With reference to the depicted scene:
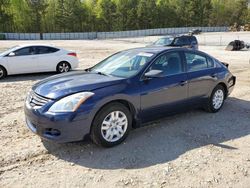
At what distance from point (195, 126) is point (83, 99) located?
2433mm

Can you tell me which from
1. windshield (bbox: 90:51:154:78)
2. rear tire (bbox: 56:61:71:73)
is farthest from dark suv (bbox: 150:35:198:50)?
windshield (bbox: 90:51:154:78)

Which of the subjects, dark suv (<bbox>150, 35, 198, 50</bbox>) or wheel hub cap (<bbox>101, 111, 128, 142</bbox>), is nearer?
wheel hub cap (<bbox>101, 111, 128, 142</bbox>)

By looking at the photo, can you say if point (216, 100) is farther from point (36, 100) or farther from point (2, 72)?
point (2, 72)

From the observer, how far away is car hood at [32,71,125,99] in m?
4.26

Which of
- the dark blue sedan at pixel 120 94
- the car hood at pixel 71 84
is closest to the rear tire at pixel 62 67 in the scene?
the dark blue sedan at pixel 120 94

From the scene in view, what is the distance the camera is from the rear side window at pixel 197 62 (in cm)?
566

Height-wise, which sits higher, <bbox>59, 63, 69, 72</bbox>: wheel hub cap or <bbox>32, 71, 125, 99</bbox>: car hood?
<bbox>32, 71, 125, 99</bbox>: car hood

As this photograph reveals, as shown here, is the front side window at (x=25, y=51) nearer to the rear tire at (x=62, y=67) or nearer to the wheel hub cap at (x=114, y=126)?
the rear tire at (x=62, y=67)

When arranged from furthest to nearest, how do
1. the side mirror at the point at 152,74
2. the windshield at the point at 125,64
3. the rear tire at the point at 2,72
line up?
the rear tire at the point at 2,72 < the windshield at the point at 125,64 < the side mirror at the point at 152,74

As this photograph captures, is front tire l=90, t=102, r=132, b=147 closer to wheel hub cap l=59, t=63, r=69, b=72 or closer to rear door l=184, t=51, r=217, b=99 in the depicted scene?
rear door l=184, t=51, r=217, b=99

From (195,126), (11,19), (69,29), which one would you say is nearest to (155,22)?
(69,29)

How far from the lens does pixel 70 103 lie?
411 cm

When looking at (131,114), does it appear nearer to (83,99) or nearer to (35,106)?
(83,99)

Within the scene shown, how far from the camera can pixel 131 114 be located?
4.71 m
